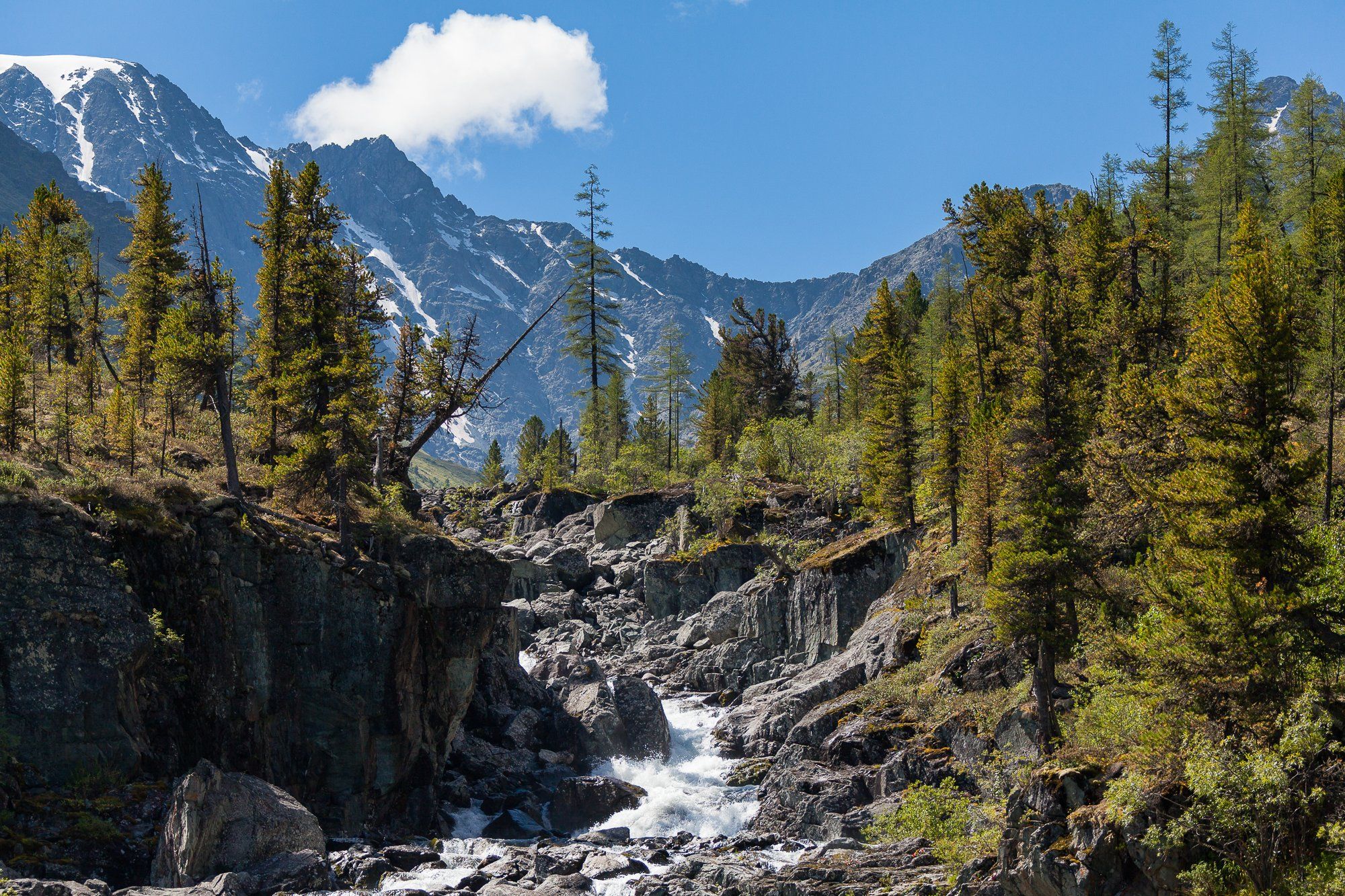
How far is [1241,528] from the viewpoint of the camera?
19.8 meters

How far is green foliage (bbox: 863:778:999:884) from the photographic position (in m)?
23.5

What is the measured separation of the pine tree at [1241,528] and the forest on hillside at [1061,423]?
0.22 feet

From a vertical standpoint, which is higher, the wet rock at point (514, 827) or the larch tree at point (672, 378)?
the larch tree at point (672, 378)

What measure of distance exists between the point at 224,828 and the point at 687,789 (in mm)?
18858

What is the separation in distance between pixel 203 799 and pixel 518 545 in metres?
51.5

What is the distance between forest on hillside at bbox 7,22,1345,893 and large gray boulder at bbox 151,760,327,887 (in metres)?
8.90

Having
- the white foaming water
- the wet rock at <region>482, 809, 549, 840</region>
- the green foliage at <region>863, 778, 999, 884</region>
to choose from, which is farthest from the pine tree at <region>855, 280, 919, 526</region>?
the wet rock at <region>482, 809, 549, 840</region>

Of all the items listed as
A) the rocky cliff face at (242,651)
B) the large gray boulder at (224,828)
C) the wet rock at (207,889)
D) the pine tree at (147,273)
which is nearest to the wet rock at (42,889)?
the wet rock at (207,889)

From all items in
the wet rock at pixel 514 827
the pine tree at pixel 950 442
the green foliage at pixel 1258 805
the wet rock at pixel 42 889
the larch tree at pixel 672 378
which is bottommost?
the wet rock at pixel 514 827

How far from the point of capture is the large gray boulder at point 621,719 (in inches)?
1553

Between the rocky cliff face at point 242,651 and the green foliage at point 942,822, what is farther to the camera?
the green foliage at point 942,822

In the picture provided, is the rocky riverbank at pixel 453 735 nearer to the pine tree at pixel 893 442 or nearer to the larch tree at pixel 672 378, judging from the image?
the pine tree at pixel 893 442

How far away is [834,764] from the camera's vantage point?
33.4 meters

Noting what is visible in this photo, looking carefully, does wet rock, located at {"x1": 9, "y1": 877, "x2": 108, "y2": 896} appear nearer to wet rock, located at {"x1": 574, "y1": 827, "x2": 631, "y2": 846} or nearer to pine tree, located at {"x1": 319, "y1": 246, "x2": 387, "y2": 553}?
pine tree, located at {"x1": 319, "y1": 246, "x2": 387, "y2": 553}
